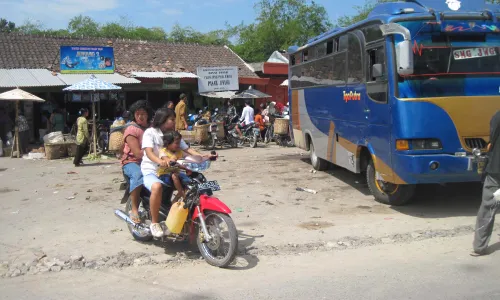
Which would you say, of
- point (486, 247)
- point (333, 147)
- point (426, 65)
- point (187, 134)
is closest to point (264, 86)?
point (187, 134)

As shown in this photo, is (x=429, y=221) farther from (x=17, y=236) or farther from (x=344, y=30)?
(x=17, y=236)

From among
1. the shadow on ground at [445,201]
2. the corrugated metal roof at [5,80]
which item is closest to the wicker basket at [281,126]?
the shadow on ground at [445,201]

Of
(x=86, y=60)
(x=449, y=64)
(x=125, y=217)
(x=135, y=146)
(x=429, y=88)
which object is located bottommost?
(x=125, y=217)

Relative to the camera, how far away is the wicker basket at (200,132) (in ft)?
55.5

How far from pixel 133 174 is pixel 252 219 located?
230cm

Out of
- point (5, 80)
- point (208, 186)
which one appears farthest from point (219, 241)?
point (5, 80)

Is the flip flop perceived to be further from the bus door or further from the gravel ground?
the bus door

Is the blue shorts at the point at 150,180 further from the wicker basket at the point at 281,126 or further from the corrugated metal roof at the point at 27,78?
the corrugated metal roof at the point at 27,78

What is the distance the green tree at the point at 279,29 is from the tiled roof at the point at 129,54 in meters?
19.1

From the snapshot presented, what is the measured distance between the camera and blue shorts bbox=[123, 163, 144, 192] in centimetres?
577

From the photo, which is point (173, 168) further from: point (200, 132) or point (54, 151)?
point (200, 132)

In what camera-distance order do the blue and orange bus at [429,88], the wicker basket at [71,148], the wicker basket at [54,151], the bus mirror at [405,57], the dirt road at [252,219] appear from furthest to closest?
the wicker basket at [71,148], the wicker basket at [54,151], the blue and orange bus at [429,88], the bus mirror at [405,57], the dirt road at [252,219]

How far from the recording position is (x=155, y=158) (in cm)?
545

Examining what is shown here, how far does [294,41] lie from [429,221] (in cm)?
3977
